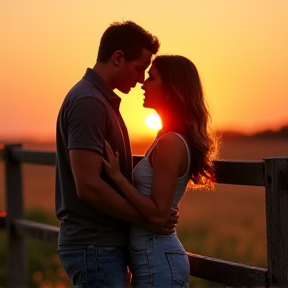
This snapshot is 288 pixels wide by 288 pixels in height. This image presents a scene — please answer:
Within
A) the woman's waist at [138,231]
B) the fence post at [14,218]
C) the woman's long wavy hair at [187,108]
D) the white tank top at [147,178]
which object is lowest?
the fence post at [14,218]

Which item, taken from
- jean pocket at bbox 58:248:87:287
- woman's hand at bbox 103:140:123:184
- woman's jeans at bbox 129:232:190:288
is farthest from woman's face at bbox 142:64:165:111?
jean pocket at bbox 58:248:87:287

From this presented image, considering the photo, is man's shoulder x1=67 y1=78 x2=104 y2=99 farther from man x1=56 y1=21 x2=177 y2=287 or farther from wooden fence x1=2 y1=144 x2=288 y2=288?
wooden fence x1=2 y1=144 x2=288 y2=288

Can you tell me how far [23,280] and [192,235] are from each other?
5224 mm

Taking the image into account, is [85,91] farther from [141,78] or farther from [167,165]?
[167,165]

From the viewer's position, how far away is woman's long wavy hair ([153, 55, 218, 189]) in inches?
145

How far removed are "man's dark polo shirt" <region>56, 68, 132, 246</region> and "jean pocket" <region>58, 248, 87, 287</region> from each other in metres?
0.04

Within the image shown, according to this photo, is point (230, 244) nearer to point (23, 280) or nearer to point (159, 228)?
point (23, 280)

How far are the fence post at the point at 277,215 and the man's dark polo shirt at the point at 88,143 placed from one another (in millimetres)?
605

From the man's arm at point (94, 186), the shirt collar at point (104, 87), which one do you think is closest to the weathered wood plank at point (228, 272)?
the man's arm at point (94, 186)

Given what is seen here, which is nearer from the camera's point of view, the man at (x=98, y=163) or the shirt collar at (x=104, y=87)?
the man at (x=98, y=163)

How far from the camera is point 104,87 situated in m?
3.71

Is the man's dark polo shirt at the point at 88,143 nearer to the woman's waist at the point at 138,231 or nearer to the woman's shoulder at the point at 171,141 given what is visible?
the woman's waist at the point at 138,231

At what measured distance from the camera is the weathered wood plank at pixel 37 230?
5.65 metres

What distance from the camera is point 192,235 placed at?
11711 mm
